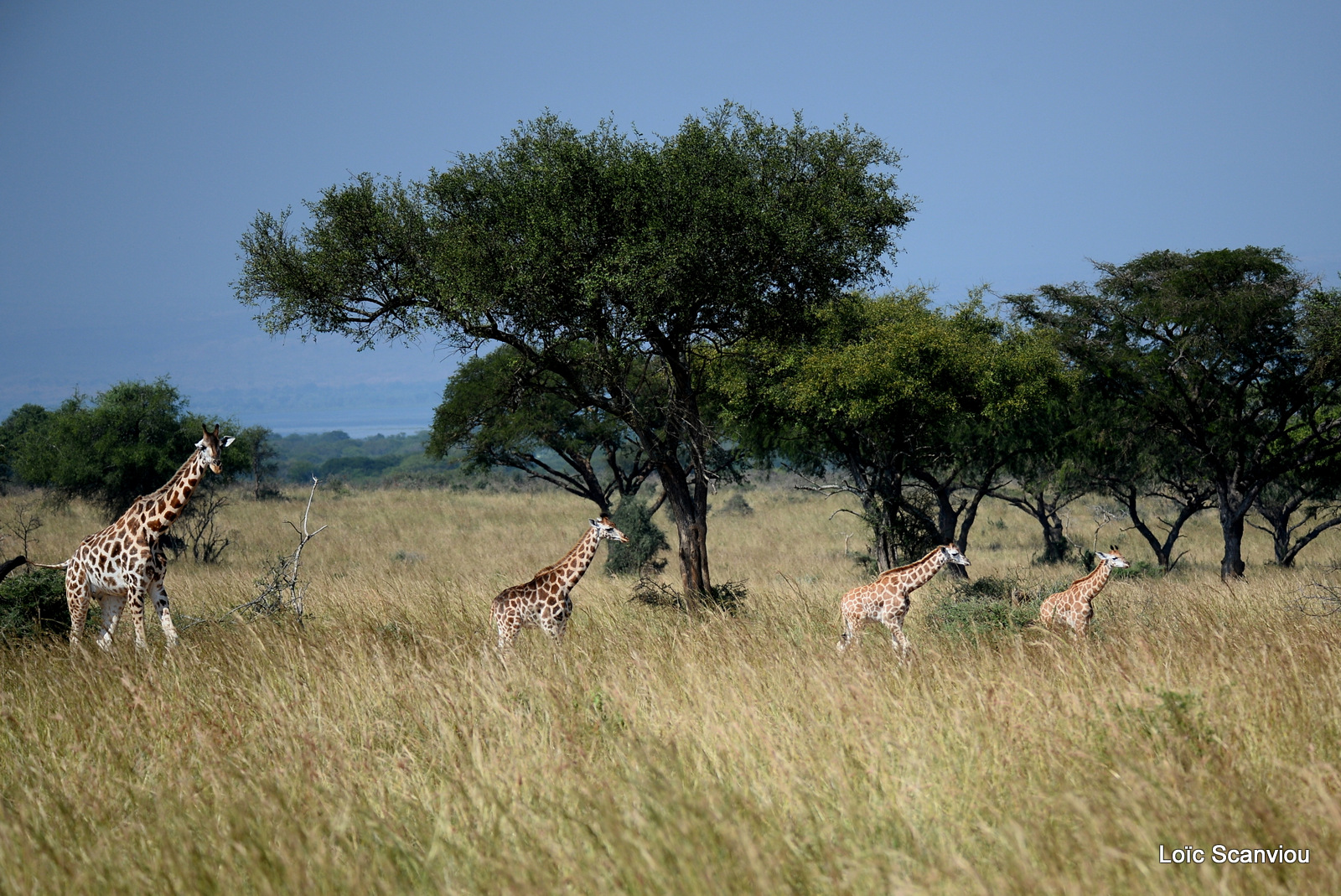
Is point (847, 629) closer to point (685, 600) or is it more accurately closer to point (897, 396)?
point (685, 600)

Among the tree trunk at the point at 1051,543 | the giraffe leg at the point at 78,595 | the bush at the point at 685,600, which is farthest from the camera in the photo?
the tree trunk at the point at 1051,543

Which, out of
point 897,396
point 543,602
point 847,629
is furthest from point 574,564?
point 897,396

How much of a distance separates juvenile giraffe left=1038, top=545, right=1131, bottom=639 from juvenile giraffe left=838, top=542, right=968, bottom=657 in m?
1.19

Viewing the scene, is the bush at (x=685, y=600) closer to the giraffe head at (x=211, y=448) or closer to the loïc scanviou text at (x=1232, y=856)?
the giraffe head at (x=211, y=448)

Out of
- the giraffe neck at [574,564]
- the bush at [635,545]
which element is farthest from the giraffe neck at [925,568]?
the bush at [635,545]

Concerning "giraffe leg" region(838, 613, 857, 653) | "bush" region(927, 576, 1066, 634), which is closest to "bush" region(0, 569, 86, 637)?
"giraffe leg" region(838, 613, 857, 653)

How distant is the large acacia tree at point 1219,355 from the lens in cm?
1850

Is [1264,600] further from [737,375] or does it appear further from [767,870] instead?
[737,375]

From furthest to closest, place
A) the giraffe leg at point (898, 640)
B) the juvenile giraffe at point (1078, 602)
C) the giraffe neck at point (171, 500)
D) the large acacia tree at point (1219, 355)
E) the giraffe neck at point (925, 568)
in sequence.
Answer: the large acacia tree at point (1219, 355)
the juvenile giraffe at point (1078, 602)
the giraffe neck at point (925, 568)
the giraffe neck at point (171, 500)
the giraffe leg at point (898, 640)

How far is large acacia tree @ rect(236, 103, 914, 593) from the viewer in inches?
439

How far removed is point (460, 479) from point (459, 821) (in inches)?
2576

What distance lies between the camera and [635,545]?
91.4ft

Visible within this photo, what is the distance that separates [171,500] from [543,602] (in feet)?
11.4

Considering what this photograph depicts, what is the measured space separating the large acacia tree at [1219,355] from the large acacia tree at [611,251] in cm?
961
